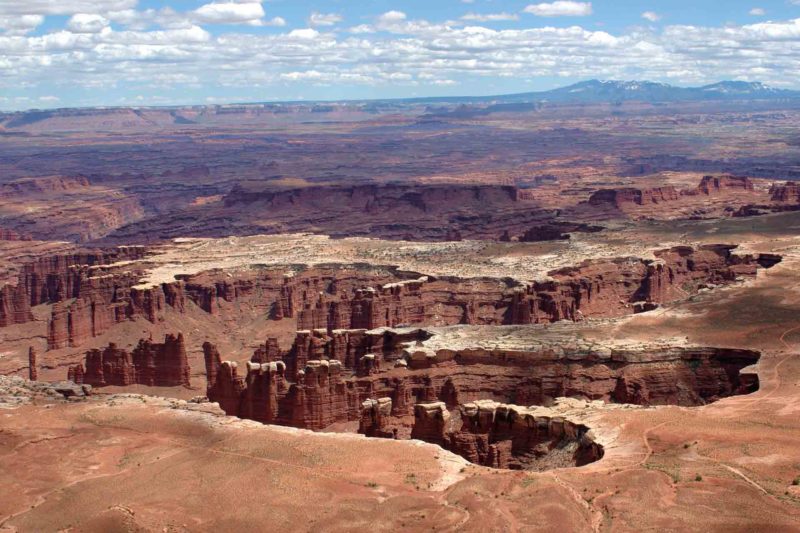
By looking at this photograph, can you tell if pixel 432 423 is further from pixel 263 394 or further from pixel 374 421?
pixel 263 394

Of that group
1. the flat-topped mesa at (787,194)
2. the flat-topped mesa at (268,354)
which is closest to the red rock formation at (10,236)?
the flat-topped mesa at (268,354)

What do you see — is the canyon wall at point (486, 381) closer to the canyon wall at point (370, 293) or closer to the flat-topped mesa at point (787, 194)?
the canyon wall at point (370, 293)

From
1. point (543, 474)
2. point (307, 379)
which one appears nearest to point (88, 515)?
point (543, 474)

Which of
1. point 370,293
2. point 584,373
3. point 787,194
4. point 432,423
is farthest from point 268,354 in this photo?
point 787,194

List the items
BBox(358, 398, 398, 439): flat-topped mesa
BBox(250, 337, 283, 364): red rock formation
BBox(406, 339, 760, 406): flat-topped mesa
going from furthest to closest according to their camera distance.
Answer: BBox(250, 337, 283, 364): red rock formation → BBox(406, 339, 760, 406): flat-topped mesa → BBox(358, 398, 398, 439): flat-topped mesa

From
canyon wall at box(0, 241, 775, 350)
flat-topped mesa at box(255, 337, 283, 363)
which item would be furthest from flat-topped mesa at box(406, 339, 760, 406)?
canyon wall at box(0, 241, 775, 350)

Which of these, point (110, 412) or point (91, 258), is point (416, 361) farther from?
point (91, 258)

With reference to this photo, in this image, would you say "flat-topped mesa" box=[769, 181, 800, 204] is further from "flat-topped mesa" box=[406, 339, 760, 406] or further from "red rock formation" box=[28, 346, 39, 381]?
"red rock formation" box=[28, 346, 39, 381]
